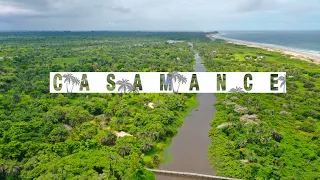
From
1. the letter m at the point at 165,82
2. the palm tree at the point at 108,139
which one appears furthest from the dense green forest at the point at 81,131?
the letter m at the point at 165,82

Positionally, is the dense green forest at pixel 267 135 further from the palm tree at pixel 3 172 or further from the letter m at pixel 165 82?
the palm tree at pixel 3 172

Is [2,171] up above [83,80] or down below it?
below

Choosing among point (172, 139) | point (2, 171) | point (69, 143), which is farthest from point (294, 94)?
point (2, 171)

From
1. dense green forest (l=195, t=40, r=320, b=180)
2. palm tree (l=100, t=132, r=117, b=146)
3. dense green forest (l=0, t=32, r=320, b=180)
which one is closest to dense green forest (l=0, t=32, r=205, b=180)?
palm tree (l=100, t=132, r=117, b=146)

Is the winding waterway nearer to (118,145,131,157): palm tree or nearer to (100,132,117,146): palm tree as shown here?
(118,145,131,157): palm tree

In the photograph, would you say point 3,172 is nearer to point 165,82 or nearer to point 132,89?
point 132,89

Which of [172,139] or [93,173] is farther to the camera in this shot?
[172,139]

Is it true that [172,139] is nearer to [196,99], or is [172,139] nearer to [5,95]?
[196,99]
